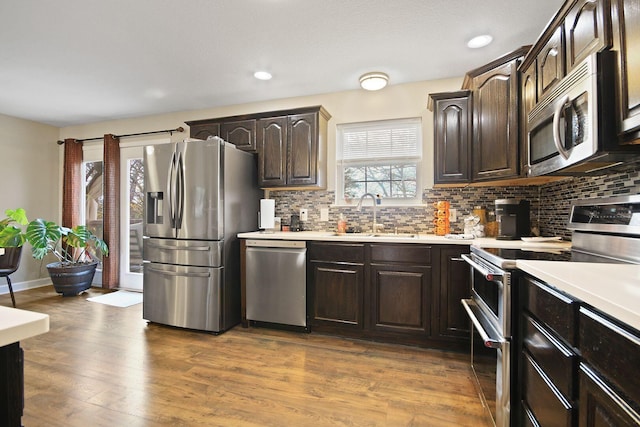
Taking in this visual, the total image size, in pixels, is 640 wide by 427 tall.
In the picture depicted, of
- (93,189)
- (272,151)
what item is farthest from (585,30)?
(93,189)

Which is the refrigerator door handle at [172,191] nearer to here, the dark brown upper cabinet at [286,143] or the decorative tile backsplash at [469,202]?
the dark brown upper cabinet at [286,143]

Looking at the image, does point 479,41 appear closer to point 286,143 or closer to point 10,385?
point 286,143

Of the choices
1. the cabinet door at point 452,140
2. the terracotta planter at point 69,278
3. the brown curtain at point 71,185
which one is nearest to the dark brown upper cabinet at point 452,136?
the cabinet door at point 452,140

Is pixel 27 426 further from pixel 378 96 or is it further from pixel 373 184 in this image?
pixel 378 96

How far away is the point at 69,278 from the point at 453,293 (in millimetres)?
4603

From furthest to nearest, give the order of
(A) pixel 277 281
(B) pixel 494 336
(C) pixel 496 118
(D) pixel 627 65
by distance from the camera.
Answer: (A) pixel 277 281, (C) pixel 496 118, (B) pixel 494 336, (D) pixel 627 65

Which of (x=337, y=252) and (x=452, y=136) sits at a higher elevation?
(x=452, y=136)

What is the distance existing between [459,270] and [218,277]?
2.09 meters

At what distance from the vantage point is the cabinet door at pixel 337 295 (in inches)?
105

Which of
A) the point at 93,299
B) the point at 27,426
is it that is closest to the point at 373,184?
the point at 27,426

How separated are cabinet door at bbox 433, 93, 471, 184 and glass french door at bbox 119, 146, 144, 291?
4062 mm

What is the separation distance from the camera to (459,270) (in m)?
2.41

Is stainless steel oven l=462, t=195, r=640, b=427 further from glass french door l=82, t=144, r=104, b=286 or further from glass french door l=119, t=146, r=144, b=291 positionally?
glass french door l=82, t=144, r=104, b=286

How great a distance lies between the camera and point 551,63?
1797mm
